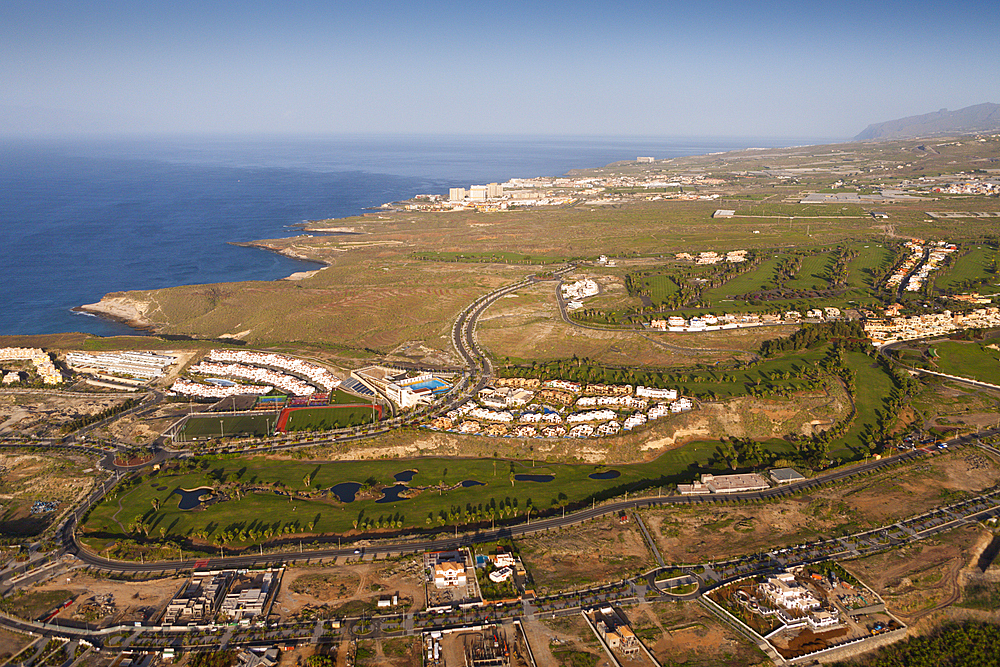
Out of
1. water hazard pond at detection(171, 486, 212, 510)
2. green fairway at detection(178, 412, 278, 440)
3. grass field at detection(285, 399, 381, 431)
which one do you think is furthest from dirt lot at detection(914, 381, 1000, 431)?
water hazard pond at detection(171, 486, 212, 510)

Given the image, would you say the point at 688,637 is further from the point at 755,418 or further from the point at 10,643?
the point at 10,643

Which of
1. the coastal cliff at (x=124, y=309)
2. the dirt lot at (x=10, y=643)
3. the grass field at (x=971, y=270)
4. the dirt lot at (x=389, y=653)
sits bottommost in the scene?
the coastal cliff at (x=124, y=309)

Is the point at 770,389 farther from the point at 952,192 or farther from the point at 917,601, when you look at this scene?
the point at 952,192

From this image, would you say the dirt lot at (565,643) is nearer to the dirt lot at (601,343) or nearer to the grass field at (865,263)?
the dirt lot at (601,343)

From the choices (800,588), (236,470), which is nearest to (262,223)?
(236,470)

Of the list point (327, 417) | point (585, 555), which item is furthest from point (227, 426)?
point (585, 555)

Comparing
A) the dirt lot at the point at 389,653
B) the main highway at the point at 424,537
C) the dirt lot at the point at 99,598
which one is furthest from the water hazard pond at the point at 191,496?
the dirt lot at the point at 389,653

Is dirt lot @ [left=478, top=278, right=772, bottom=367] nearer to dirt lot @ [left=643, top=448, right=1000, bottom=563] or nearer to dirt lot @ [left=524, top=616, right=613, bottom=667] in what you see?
dirt lot @ [left=643, top=448, right=1000, bottom=563]
